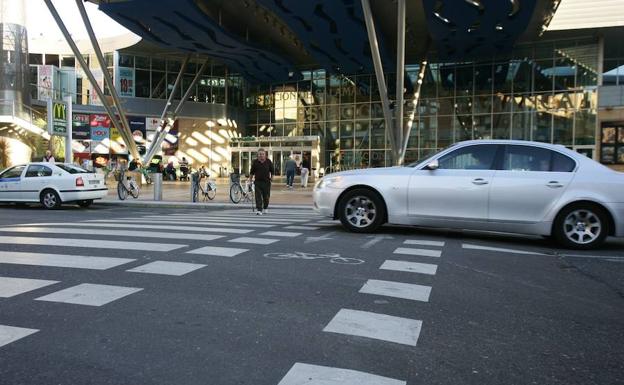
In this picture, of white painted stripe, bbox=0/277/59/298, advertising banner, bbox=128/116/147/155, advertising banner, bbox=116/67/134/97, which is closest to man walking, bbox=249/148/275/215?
white painted stripe, bbox=0/277/59/298

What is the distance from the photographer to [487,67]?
36.8 m

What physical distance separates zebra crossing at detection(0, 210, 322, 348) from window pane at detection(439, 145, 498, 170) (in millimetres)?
2915

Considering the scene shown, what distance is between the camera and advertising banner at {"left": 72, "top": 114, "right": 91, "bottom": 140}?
140 ft

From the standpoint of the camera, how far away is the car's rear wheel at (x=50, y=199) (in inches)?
631

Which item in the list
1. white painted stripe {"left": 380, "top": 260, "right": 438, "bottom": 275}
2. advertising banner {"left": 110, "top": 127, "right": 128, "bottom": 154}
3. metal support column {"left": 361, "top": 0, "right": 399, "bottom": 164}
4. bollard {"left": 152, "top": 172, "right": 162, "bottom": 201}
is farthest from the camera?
advertising banner {"left": 110, "top": 127, "right": 128, "bottom": 154}

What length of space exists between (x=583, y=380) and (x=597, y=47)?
35.2m

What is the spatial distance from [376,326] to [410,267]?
232 cm

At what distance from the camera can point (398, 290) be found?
5109 mm

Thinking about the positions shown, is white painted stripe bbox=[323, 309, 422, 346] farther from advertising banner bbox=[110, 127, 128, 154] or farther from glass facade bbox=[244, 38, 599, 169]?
advertising banner bbox=[110, 127, 128, 154]

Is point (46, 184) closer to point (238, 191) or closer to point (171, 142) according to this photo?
point (238, 191)

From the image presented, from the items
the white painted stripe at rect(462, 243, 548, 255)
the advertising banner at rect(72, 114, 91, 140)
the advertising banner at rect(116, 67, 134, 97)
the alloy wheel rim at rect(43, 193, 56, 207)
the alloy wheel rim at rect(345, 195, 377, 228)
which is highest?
the advertising banner at rect(116, 67, 134, 97)

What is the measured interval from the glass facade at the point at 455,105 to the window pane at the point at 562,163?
27992 millimetres

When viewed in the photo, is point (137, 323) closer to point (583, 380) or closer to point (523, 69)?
point (583, 380)

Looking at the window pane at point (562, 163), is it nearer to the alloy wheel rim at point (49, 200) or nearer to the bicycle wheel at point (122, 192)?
the alloy wheel rim at point (49, 200)
